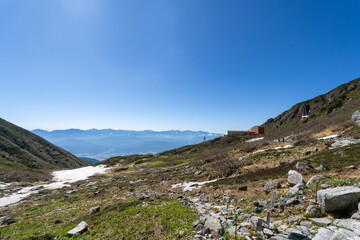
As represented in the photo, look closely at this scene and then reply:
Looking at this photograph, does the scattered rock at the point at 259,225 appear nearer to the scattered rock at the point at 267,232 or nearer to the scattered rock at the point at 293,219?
the scattered rock at the point at 267,232

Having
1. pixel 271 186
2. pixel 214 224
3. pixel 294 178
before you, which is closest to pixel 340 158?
pixel 294 178

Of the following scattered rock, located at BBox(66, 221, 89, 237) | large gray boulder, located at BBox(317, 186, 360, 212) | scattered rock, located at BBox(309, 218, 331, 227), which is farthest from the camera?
scattered rock, located at BBox(66, 221, 89, 237)

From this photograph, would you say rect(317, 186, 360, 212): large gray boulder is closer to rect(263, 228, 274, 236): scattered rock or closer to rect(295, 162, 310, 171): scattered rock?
rect(263, 228, 274, 236): scattered rock

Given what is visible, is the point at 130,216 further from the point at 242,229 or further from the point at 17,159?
the point at 17,159

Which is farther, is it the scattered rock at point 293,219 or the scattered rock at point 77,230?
the scattered rock at point 77,230

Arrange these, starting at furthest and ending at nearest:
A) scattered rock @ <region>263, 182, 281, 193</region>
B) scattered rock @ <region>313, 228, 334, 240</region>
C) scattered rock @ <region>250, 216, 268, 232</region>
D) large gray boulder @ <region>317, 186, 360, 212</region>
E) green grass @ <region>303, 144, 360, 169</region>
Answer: green grass @ <region>303, 144, 360, 169</region> → scattered rock @ <region>263, 182, 281, 193</region> → scattered rock @ <region>250, 216, 268, 232</region> → large gray boulder @ <region>317, 186, 360, 212</region> → scattered rock @ <region>313, 228, 334, 240</region>

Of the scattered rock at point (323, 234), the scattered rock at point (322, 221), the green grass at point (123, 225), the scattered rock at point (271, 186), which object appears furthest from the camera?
the scattered rock at point (271, 186)

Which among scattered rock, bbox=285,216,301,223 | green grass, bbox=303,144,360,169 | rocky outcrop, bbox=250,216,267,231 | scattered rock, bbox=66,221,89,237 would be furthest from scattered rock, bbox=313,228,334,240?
scattered rock, bbox=66,221,89,237

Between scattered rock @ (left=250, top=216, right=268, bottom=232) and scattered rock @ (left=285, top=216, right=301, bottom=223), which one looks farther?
scattered rock @ (left=285, top=216, right=301, bottom=223)

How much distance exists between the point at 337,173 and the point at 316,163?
423cm

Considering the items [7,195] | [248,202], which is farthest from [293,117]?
[7,195]

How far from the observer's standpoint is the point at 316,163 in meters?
15.1

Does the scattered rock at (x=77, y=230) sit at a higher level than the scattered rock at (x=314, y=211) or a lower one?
lower

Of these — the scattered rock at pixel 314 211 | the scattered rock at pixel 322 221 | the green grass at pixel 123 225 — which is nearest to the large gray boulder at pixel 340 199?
the scattered rock at pixel 314 211
